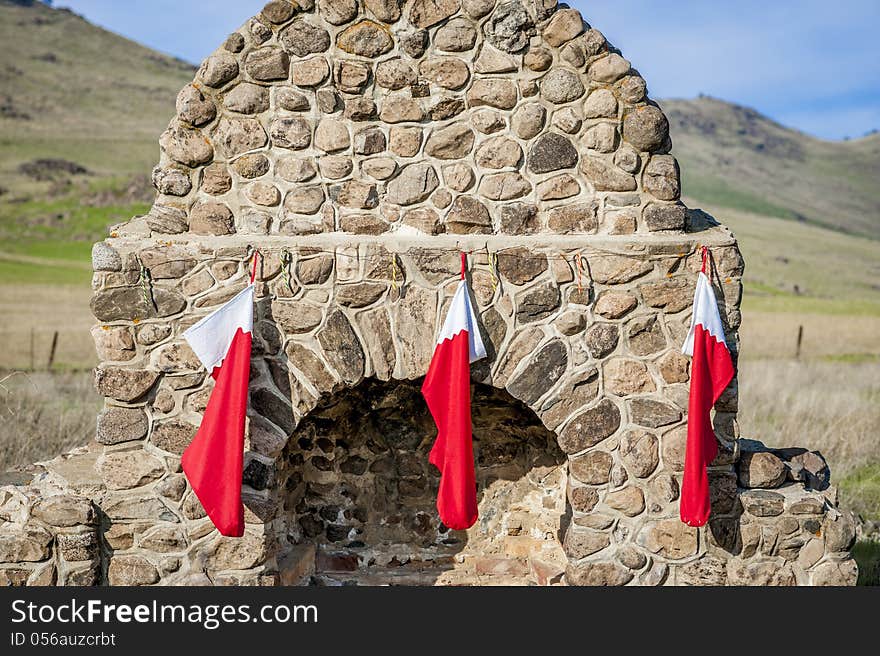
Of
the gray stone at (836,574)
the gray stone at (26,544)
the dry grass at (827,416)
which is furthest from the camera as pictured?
the dry grass at (827,416)

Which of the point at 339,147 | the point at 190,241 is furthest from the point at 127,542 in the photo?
the point at 339,147

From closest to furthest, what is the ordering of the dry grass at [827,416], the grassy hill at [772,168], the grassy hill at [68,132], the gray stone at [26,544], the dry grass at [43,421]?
A: the gray stone at [26,544] < the dry grass at [43,421] < the dry grass at [827,416] < the grassy hill at [68,132] < the grassy hill at [772,168]

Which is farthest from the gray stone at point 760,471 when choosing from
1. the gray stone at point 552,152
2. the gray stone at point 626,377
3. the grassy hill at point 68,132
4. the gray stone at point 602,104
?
the grassy hill at point 68,132

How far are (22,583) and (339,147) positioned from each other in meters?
3.60

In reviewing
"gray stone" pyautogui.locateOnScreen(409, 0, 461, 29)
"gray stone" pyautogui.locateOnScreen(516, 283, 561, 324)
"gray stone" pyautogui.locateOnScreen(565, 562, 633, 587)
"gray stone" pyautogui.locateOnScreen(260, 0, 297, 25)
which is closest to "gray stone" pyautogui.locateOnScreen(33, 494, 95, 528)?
"gray stone" pyautogui.locateOnScreen(516, 283, 561, 324)

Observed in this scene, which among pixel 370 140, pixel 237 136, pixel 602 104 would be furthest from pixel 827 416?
pixel 237 136

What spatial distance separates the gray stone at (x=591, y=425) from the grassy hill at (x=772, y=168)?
60971 mm

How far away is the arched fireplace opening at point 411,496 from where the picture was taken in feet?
22.1

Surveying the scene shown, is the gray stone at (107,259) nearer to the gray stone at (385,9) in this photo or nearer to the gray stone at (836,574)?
the gray stone at (385,9)

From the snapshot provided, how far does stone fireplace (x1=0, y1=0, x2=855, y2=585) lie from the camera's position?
18.1 ft

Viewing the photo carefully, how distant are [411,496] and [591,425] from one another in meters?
2.03

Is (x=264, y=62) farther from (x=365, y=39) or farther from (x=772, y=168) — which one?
(x=772, y=168)

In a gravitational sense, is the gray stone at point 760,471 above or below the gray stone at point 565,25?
below

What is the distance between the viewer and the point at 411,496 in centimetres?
702
